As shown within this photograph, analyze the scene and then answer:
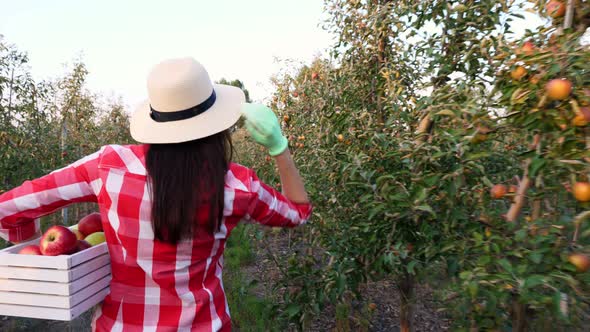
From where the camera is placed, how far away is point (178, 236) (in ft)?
3.17

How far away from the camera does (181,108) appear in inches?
39.5

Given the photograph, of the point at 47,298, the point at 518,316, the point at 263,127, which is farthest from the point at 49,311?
the point at 518,316

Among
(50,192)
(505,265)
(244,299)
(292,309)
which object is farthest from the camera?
(244,299)

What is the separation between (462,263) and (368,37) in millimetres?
1391

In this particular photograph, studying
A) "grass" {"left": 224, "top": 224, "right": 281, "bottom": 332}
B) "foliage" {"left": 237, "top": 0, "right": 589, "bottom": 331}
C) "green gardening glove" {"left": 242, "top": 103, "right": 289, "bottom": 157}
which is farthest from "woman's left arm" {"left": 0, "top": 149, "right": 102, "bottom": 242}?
"grass" {"left": 224, "top": 224, "right": 281, "bottom": 332}

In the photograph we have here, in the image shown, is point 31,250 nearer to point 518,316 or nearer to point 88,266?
point 88,266

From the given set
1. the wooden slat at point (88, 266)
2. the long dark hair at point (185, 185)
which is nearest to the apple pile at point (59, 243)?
the wooden slat at point (88, 266)

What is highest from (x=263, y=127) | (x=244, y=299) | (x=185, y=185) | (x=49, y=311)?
(x=263, y=127)

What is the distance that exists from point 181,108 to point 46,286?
0.57m

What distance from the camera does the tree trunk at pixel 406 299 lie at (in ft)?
7.39

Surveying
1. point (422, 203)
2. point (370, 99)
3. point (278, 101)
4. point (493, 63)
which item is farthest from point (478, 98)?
point (278, 101)

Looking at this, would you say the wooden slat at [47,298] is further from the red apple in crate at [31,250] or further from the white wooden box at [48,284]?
the red apple in crate at [31,250]

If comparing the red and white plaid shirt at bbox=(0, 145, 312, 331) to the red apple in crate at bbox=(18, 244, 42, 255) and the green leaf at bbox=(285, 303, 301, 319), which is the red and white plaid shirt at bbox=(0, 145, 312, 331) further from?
the green leaf at bbox=(285, 303, 301, 319)

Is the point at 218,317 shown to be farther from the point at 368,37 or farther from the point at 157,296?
the point at 368,37
